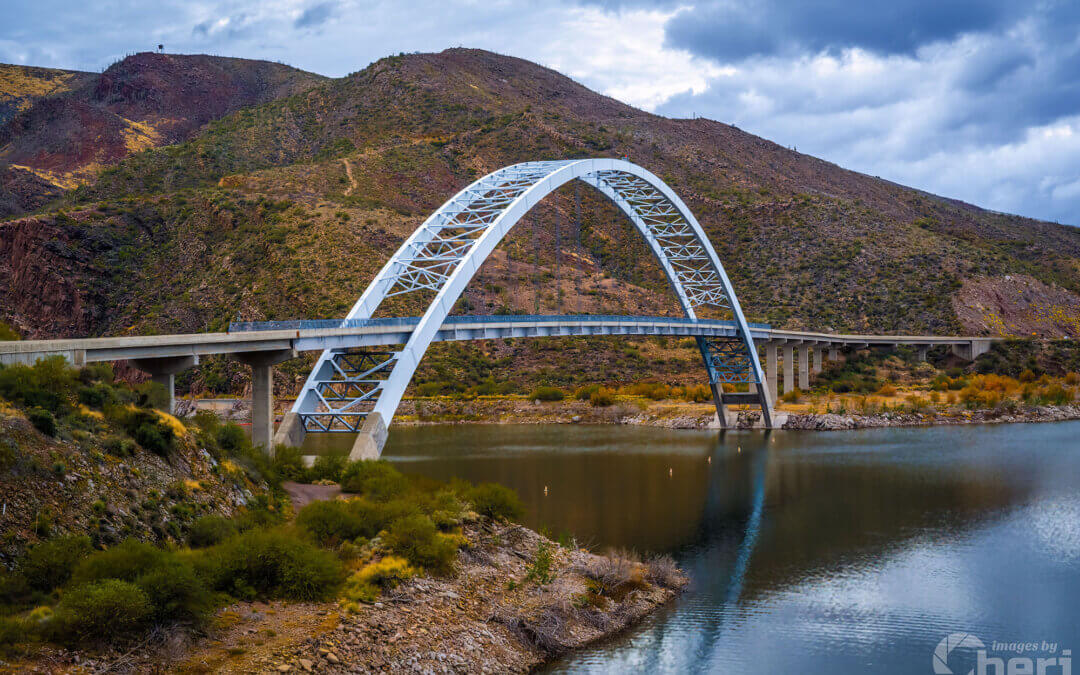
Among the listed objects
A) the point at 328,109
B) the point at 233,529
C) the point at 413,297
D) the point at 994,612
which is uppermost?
the point at 328,109

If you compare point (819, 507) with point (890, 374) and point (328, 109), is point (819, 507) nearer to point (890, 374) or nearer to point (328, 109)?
point (890, 374)

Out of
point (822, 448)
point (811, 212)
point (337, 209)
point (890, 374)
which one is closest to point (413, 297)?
point (337, 209)

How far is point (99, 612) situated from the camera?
39.1 ft

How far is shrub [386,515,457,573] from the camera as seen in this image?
57.3 ft

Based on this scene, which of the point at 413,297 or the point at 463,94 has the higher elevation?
the point at 463,94

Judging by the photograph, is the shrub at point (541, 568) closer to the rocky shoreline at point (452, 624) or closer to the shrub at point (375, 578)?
the rocky shoreline at point (452, 624)

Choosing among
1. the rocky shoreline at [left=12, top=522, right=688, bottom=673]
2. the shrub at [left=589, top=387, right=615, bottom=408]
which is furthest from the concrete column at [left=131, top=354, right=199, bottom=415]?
the shrub at [left=589, top=387, right=615, bottom=408]

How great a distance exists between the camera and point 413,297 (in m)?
59.5

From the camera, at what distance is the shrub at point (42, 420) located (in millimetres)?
14422

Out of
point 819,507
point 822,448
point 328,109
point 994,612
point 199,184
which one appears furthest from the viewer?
point 328,109

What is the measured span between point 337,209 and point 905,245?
1793 inches

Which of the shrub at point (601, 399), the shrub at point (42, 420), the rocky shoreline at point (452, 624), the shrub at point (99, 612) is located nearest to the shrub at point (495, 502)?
the rocky shoreline at point (452, 624)

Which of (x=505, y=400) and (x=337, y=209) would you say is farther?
(x=337, y=209)

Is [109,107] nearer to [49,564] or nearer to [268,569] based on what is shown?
[268,569]
